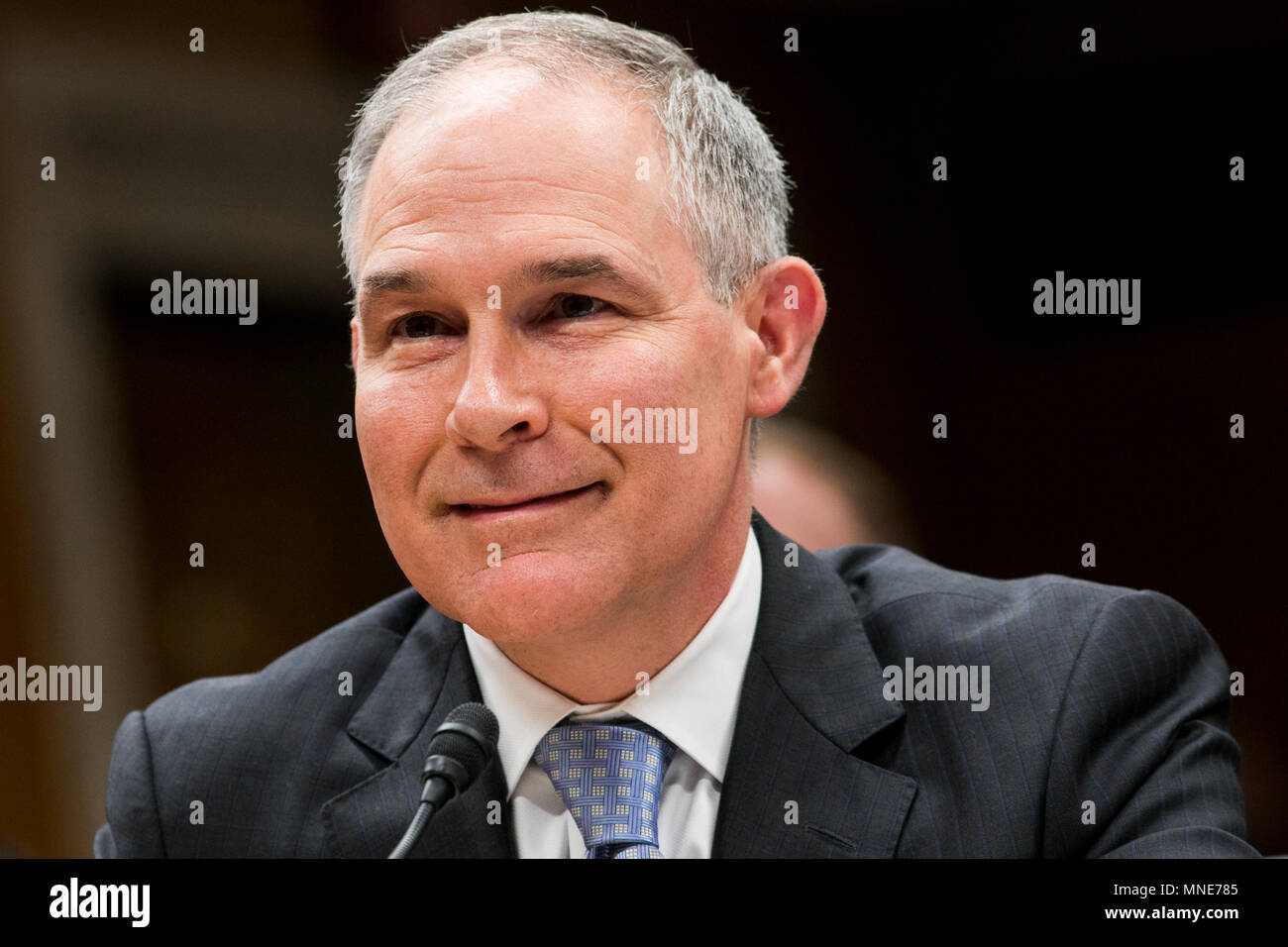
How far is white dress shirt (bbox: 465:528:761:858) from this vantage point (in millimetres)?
1990

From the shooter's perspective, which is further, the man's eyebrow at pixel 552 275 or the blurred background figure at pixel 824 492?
the blurred background figure at pixel 824 492

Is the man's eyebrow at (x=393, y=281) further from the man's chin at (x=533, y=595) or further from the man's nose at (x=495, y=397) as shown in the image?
the man's chin at (x=533, y=595)

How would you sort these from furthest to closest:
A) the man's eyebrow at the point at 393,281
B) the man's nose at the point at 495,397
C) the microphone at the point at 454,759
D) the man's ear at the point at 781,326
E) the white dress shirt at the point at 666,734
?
the man's ear at the point at 781,326
the white dress shirt at the point at 666,734
the man's eyebrow at the point at 393,281
the man's nose at the point at 495,397
the microphone at the point at 454,759

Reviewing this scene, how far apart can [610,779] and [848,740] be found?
0.38 metres

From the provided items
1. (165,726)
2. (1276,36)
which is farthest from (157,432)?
(1276,36)

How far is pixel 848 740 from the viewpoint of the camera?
1.99 m

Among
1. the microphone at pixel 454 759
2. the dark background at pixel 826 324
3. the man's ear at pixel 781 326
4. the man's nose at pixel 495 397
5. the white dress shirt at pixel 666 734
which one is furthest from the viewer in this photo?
the dark background at pixel 826 324

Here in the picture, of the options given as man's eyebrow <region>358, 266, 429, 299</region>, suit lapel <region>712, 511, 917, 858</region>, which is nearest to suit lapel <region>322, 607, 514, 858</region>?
suit lapel <region>712, 511, 917, 858</region>

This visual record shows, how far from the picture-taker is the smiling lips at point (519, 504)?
5.99ft

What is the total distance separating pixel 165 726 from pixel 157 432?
1.25 m

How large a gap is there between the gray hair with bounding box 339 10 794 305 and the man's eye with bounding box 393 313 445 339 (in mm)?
298

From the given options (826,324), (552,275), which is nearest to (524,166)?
(552,275)

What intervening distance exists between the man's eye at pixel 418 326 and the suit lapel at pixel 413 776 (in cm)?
58

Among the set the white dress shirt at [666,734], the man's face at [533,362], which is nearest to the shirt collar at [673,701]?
the white dress shirt at [666,734]
